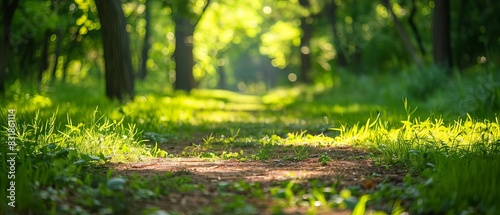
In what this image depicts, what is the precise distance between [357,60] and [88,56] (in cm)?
1057

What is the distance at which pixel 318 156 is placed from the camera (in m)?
5.84

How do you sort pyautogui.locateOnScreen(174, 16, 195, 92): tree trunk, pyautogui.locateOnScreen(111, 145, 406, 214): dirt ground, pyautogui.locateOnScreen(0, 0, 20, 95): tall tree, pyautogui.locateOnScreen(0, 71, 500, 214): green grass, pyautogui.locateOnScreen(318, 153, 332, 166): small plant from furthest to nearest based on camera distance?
pyautogui.locateOnScreen(174, 16, 195, 92): tree trunk → pyautogui.locateOnScreen(0, 0, 20, 95): tall tree → pyautogui.locateOnScreen(318, 153, 332, 166): small plant → pyautogui.locateOnScreen(111, 145, 406, 214): dirt ground → pyautogui.locateOnScreen(0, 71, 500, 214): green grass

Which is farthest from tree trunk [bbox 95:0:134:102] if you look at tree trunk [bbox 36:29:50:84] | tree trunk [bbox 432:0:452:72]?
tree trunk [bbox 432:0:452:72]

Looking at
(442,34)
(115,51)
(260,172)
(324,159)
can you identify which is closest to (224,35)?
(442,34)

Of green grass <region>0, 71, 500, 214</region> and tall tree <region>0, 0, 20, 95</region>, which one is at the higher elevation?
tall tree <region>0, 0, 20, 95</region>

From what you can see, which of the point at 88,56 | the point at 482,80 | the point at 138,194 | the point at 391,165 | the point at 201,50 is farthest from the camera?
the point at 201,50

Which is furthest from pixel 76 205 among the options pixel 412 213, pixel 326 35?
pixel 326 35

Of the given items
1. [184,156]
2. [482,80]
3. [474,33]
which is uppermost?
[474,33]

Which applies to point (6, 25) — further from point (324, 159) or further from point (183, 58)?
point (183, 58)

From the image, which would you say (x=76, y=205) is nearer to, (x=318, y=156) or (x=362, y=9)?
(x=318, y=156)

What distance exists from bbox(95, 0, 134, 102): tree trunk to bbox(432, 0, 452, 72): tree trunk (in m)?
7.05

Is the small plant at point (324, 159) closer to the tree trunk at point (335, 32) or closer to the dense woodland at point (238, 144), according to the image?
the dense woodland at point (238, 144)

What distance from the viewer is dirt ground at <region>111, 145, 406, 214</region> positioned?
3.93 meters

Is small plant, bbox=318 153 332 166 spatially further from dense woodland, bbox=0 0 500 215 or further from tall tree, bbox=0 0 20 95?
tall tree, bbox=0 0 20 95
